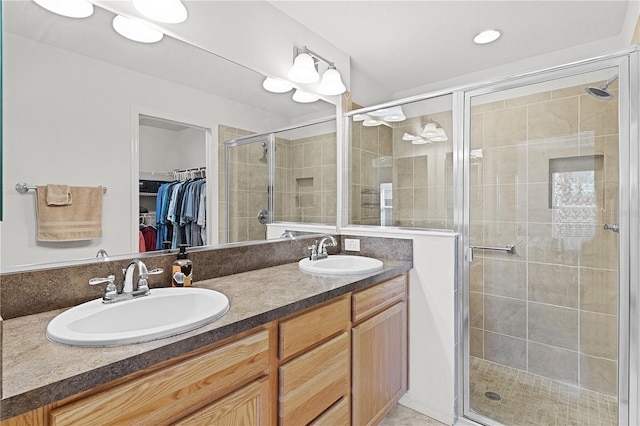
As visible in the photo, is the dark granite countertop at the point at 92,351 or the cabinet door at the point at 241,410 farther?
the cabinet door at the point at 241,410

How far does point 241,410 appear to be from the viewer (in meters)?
1.03

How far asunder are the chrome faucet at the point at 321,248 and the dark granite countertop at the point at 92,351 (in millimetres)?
576

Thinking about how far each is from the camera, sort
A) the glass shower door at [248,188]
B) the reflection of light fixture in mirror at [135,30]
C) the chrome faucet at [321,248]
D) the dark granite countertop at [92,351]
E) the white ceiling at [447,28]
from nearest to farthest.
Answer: the dark granite countertop at [92,351] < the reflection of light fixture in mirror at [135,30] < the glass shower door at [248,188] < the white ceiling at [447,28] < the chrome faucet at [321,248]

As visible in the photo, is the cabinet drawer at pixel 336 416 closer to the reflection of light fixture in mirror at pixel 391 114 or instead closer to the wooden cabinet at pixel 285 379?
the wooden cabinet at pixel 285 379

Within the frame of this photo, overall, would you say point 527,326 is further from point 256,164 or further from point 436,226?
point 256,164

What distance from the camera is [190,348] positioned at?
898 millimetres

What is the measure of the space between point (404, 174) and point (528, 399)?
5.00ft

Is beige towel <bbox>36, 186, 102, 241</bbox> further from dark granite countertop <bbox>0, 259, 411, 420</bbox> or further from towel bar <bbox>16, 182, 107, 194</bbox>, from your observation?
dark granite countertop <bbox>0, 259, 411, 420</bbox>

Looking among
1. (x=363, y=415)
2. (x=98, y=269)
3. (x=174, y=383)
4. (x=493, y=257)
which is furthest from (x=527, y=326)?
(x=98, y=269)

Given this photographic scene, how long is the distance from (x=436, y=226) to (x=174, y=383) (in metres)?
1.67

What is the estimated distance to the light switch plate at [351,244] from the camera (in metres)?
2.25

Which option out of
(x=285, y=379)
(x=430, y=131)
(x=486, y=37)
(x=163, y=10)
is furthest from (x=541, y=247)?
(x=163, y=10)

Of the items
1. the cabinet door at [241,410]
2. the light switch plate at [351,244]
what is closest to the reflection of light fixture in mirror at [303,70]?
the light switch plate at [351,244]

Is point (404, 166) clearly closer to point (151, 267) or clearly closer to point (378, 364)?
point (378, 364)
